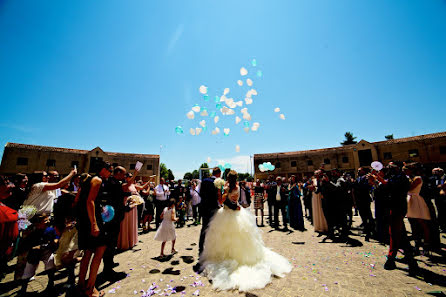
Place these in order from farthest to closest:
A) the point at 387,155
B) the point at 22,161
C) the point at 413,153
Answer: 1. the point at 387,155
2. the point at 413,153
3. the point at 22,161

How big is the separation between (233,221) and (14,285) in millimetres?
4496

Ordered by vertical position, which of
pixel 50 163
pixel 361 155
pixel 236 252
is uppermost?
pixel 361 155

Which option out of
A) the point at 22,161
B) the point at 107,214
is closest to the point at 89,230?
the point at 107,214

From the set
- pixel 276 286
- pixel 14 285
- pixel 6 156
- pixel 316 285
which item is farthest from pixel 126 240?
pixel 6 156

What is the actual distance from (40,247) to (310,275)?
516 cm

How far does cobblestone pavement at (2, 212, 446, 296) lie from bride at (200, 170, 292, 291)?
26cm

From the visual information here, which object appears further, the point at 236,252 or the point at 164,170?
the point at 164,170

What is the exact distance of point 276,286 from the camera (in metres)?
3.19

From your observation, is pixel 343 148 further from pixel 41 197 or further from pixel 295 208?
pixel 41 197

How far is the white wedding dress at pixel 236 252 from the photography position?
353 cm

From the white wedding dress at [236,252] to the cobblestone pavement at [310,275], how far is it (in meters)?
0.24

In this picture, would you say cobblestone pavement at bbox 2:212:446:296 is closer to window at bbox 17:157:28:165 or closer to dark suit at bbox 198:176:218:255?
dark suit at bbox 198:176:218:255

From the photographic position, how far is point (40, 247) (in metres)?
3.28

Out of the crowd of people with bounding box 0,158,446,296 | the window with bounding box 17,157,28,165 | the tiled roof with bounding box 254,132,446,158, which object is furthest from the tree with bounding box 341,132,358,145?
the window with bounding box 17,157,28,165
